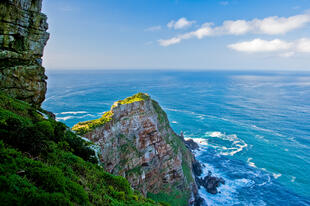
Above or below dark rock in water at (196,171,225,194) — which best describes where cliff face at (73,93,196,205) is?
above

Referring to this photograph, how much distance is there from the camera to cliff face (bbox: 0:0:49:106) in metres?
18.0

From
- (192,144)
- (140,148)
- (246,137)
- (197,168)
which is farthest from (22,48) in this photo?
(246,137)

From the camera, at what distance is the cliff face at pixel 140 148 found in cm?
3625

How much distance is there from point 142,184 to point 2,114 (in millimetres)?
32310

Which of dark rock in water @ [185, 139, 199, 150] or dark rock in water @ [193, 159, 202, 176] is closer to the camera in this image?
dark rock in water @ [193, 159, 202, 176]

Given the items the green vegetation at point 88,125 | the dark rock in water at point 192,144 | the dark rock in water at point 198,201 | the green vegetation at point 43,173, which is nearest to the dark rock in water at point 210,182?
the dark rock in water at point 198,201

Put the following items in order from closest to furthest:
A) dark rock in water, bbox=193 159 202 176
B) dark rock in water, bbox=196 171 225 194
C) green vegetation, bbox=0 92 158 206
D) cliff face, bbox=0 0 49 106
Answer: green vegetation, bbox=0 92 158 206 → cliff face, bbox=0 0 49 106 → dark rock in water, bbox=196 171 225 194 → dark rock in water, bbox=193 159 202 176

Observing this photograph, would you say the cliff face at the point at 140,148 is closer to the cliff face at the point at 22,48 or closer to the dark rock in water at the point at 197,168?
the dark rock in water at the point at 197,168

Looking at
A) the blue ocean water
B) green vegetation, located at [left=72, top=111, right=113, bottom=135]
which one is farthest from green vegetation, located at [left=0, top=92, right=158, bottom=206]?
the blue ocean water

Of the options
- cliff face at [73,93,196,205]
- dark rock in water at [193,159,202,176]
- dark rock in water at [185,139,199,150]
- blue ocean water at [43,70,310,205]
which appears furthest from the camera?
dark rock in water at [185,139,199,150]

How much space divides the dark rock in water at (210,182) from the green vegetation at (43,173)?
44332 millimetres

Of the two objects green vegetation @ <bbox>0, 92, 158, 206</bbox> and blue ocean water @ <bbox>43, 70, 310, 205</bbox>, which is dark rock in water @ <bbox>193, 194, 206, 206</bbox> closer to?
blue ocean water @ <bbox>43, 70, 310, 205</bbox>

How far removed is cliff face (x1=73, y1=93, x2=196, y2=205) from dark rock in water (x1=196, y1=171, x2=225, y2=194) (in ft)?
19.7

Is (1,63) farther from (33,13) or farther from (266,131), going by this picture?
(266,131)
